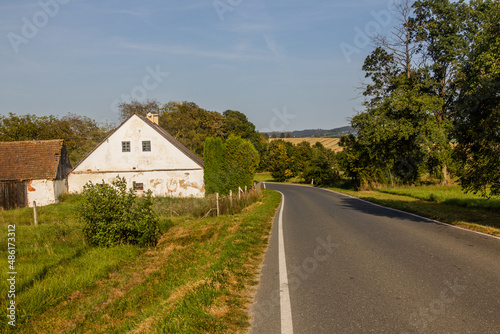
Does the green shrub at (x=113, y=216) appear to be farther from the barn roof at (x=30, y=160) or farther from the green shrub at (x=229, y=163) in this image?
the barn roof at (x=30, y=160)

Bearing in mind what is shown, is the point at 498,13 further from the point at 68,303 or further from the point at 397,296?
the point at 68,303

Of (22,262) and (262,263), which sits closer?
(262,263)

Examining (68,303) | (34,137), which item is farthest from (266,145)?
(68,303)

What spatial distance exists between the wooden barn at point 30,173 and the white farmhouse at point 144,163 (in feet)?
10.5

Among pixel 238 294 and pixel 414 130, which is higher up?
pixel 414 130

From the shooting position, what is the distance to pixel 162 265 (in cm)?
774

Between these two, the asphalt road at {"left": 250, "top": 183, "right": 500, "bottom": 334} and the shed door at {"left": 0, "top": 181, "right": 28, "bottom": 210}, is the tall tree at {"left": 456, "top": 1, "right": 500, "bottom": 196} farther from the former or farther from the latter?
the shed door at {"left": 0, "top": 181, "right": 28, "bottom": 210}

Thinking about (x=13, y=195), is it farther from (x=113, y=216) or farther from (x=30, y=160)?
(x=113, y=216)

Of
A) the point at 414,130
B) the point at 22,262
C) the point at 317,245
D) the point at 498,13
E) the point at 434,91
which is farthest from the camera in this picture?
the point at 434,91

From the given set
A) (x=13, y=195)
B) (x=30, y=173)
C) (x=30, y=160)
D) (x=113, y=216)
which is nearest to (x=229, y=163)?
(x=30, y=173)

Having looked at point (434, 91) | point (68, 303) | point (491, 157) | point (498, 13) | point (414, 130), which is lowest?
point (68, 303)

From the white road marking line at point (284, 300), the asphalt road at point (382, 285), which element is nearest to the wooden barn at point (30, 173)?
the asphalt road at point (382, 285)

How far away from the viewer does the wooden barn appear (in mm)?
25797

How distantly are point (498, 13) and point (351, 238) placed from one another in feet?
27.1
